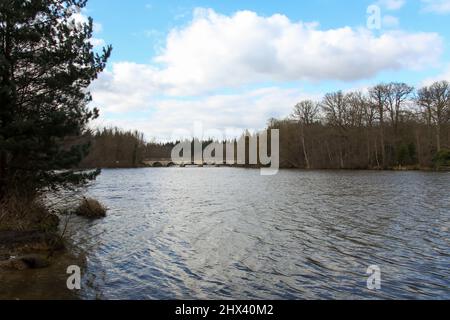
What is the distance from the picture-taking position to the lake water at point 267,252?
29.3ft

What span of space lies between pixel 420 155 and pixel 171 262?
205 feet

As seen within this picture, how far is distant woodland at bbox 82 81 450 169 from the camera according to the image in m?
64.0

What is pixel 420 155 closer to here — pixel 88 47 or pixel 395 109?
pixel 395 109

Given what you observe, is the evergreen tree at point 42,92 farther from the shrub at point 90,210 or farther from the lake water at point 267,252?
the shrub at point 90,210

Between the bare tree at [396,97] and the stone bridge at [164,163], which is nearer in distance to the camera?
the bare tree at [396,97]

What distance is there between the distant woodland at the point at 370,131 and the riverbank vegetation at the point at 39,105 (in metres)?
46.0

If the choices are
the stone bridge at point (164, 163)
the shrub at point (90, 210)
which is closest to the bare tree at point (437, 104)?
the shrub at point (90, 210)

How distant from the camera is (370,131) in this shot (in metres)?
72.6

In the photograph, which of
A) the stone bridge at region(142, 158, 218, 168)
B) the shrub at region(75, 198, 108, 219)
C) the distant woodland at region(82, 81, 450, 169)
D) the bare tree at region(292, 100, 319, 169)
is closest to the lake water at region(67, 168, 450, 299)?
the shrub at region(75, 198, 108, 219)

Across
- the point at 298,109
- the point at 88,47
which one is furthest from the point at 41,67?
the point at 298,109

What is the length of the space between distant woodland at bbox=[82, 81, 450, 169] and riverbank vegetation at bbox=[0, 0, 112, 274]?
46.0 m

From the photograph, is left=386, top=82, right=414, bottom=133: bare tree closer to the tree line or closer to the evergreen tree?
the tree line

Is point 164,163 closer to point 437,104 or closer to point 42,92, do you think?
point 437,104
